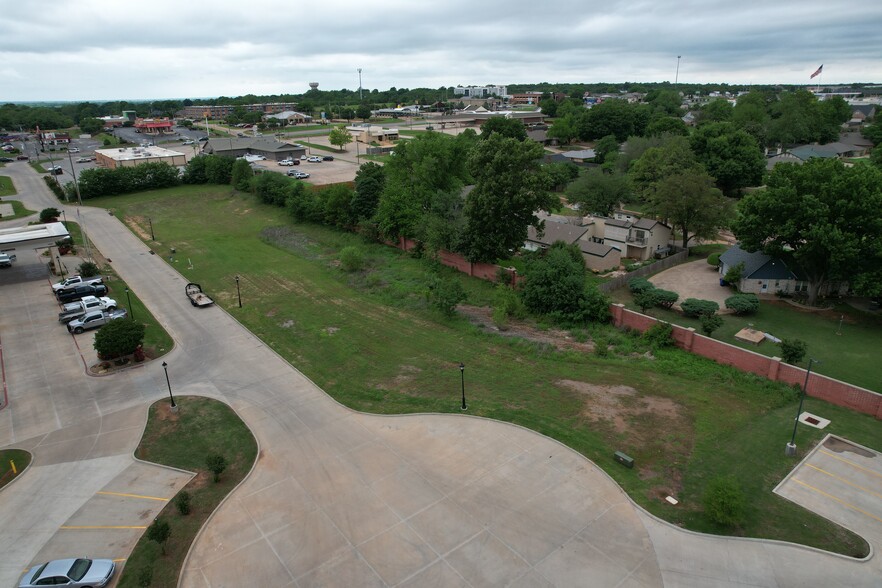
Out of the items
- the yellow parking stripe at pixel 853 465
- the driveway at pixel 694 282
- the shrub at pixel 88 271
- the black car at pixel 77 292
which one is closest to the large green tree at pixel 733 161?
the driveway at pixel 694 282

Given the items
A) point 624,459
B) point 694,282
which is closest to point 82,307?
point 624,459

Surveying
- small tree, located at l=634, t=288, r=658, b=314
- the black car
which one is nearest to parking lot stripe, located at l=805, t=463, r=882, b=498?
small tree, located at l=634, t=288, r=658, b=314

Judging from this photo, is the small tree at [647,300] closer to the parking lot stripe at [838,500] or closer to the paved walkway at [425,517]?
the parking lot stripe at [838,500]

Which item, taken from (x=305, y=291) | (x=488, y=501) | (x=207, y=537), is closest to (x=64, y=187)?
(x=305, y=291)

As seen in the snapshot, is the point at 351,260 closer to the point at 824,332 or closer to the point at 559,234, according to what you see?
the point at 559,234

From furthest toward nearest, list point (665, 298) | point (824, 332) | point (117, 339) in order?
point (665, 298), point (824, 332), point (117, 339)

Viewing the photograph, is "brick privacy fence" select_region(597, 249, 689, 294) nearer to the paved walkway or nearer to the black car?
the paved walkway

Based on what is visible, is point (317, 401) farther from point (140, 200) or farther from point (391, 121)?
point (391, 121)
